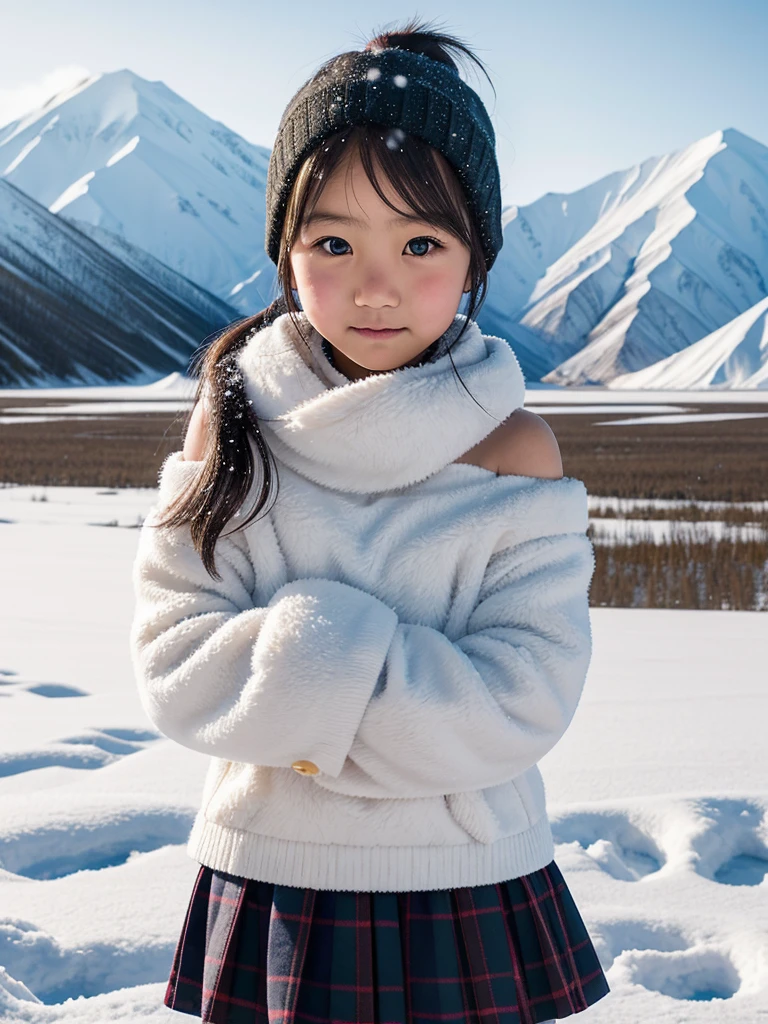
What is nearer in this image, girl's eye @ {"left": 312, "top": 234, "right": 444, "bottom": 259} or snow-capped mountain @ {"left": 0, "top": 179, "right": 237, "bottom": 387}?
girl's eye @ {"left": 312, "top": 234, "right": 444, "bottom": 259}

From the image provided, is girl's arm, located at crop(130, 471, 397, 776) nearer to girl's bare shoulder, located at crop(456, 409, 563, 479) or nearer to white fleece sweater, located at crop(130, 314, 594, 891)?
white fleece sweater, located at crop(130, 314, 594, 891)

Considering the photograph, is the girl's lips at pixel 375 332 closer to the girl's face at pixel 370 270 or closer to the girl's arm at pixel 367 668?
the girl's face at pixel 370 270

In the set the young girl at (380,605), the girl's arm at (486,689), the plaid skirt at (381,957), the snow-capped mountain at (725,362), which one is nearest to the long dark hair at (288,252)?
the young girl at (380,605)

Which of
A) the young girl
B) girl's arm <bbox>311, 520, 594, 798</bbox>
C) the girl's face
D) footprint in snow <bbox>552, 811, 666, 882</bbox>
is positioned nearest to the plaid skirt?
the young girl

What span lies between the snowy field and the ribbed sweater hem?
38.2 inches

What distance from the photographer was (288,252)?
4.66ft

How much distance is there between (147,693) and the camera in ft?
4.29

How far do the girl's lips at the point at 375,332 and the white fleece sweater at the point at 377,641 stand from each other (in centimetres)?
5

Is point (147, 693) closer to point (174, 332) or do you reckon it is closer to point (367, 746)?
point (367, 746)

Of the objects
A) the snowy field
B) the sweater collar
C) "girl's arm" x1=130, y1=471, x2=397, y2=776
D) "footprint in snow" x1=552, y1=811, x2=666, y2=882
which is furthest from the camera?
"footprint in snow" x1=552, y1=811, x2=666, y2=882

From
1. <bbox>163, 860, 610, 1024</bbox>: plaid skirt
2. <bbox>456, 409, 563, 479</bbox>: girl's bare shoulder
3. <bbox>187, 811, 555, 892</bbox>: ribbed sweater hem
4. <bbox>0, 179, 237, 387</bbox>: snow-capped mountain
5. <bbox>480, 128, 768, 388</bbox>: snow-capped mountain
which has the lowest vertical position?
<bbox>163, 860, 610, 1024</bbox>: plaid skirt

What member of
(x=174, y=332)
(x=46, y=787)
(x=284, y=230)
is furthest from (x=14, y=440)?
(x=174, y=332)

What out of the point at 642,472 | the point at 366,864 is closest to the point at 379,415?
the point at 366,864

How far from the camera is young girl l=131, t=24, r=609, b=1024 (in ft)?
4.07
